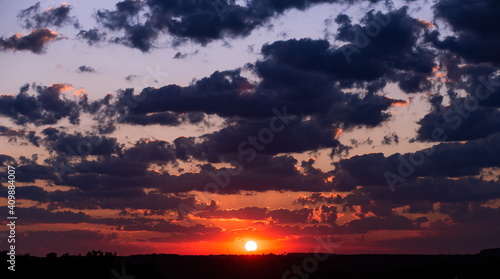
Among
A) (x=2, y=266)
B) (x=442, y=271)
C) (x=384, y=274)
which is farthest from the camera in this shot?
(x=384, y=274)

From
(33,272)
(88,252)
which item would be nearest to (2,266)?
(33,272)

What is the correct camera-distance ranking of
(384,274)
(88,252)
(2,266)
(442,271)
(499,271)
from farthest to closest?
(384,274) < (442,271) < (499,271) < (88,252) < (2,266)

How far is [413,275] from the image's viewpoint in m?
170

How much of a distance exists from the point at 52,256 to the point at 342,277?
3887 inches

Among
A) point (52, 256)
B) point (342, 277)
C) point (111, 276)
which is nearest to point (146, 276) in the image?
point (111, 276)

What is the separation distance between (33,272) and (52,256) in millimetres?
8670

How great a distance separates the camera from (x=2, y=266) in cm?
11275

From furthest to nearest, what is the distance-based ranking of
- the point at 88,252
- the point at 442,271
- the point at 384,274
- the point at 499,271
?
1. the point at 384,274
2. the point at 442,271
3. the point at 499,271
4. the point at 88,252

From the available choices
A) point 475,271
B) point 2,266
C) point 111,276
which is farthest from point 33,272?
point 475,271

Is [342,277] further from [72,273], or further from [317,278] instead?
[72,273]

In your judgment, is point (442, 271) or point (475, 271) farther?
point (442, 271)

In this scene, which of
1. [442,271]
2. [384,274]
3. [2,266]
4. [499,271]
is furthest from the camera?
[384,274]

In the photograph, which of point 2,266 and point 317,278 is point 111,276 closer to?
point 2,266

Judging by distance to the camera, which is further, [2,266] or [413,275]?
[413,275]
